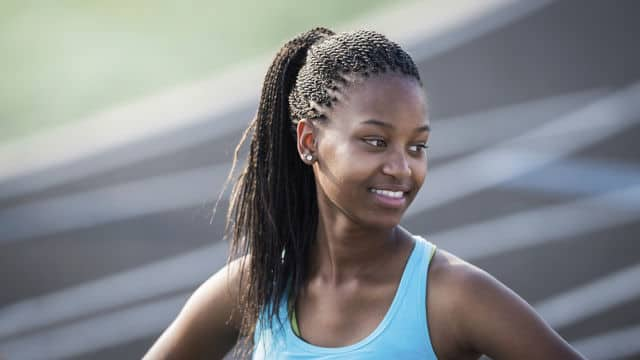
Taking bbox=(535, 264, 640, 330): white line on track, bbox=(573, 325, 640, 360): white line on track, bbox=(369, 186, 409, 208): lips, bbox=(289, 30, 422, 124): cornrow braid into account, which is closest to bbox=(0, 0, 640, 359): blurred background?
bbox=(535, 264, 640, 330): white line on track

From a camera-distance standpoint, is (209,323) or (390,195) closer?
(390,195)

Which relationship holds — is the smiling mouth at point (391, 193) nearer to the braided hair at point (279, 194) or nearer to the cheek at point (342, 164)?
the cheek at point (342, 164)

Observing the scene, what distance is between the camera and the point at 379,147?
5.91 feet

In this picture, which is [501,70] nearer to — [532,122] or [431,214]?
[532,122]

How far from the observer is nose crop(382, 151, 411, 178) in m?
1.79

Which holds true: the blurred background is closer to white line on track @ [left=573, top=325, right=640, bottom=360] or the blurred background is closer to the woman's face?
white line on track @ [left=573, top=325, right=640, bottom=360]

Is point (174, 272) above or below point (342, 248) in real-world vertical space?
above

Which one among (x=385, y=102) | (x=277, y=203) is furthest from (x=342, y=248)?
(x=385, y=102)

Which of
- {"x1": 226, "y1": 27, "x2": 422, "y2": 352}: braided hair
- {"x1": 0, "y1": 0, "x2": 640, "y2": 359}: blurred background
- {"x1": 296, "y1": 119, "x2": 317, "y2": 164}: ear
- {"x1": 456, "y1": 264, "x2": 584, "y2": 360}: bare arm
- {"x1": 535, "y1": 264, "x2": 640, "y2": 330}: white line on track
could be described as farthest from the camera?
{"x1": 0, "y1": 0, "x2": 640, "y2": 359}: blurred background

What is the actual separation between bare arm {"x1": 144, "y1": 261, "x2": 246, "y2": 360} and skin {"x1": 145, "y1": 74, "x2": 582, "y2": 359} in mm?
196

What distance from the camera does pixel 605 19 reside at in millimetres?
5008

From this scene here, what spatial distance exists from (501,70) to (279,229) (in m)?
3.22

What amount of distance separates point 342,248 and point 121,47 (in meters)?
3.41

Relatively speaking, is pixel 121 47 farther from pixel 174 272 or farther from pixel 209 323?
pixel 209 323
